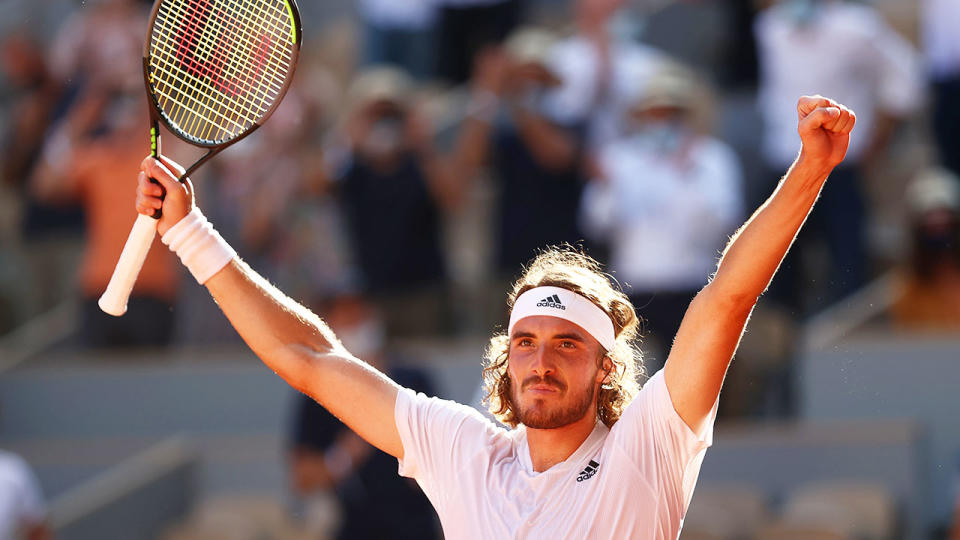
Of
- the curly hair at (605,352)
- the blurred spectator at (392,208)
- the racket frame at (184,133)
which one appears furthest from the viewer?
the blurred spectator at (392,208)

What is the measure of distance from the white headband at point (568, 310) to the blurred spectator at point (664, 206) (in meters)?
3.87

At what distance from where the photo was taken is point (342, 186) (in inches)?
352

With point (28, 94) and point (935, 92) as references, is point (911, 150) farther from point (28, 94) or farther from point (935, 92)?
point (28, 94)

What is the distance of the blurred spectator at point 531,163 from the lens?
8453 mm

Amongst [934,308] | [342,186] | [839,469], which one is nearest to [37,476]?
[342,186]

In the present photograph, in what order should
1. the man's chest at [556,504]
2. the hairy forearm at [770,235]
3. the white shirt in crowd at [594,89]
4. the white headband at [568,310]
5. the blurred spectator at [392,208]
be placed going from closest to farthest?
1. the hairy forearm at [770,235]
2. the man's chest at [556,504]
3. the white headband at [568,310]
4. the white shirt in crowd at [594,89]
5. the blurred spectator at [392,208]

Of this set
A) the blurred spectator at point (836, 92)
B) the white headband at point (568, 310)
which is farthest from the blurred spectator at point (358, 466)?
the white headband at point (568, 310)

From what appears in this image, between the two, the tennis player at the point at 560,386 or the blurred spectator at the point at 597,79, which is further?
the blurred spectator at the point at 597,79

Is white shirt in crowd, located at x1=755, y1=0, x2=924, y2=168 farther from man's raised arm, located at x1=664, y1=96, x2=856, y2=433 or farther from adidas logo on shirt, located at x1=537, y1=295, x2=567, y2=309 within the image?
man's raised arm, located at x1=664, y1=96, x2=856, y2=433

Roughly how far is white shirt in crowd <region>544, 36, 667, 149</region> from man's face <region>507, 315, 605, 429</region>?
4764 millimetres

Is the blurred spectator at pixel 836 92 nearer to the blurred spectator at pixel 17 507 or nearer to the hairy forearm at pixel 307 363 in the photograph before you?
the blurred spectator at pixel 17 507

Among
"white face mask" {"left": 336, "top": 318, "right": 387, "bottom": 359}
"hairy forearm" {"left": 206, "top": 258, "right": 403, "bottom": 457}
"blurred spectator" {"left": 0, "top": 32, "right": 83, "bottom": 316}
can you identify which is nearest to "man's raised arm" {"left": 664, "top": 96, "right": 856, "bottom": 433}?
"hairy forearm" {"left": 206, "top": 258, "right": 403, "bottom": 457}

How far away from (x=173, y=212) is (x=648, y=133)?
14.9 ft

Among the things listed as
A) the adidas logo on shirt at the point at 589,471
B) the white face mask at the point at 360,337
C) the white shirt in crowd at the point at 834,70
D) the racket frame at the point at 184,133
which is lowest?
the adidas logo on shirt at the point at 589,471
